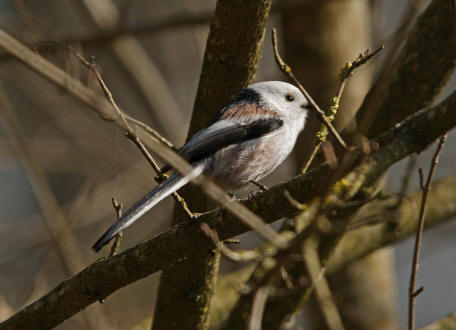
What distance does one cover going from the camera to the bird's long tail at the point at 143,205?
118 inches

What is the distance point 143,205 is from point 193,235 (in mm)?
342

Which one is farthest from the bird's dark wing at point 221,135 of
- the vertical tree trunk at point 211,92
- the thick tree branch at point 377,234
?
the thick tree branch at point 377,234

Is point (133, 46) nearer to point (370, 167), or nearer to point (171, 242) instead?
point (171, 242)

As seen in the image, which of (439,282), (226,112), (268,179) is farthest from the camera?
(439,282)

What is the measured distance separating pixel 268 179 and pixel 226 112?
404cm

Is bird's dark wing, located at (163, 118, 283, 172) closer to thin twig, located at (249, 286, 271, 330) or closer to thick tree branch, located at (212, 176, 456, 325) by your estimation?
thick tree branch, located at (212, 176, 456, 325)

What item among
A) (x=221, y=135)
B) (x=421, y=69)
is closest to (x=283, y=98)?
(x=221, y=135)

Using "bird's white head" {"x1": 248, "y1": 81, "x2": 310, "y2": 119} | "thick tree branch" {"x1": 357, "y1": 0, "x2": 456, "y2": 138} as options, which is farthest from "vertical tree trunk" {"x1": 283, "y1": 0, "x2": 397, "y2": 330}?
"thick tree branch" {"x1": 357, "y1": 0, "x2": 456, "y2": 138}

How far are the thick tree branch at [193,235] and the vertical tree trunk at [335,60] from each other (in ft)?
9.52

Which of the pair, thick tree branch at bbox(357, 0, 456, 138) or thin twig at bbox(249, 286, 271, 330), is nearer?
thin twig at bbox(249, 286, 271, 330)

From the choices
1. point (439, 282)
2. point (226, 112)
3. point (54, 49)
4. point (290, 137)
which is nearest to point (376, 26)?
point (290, 137)

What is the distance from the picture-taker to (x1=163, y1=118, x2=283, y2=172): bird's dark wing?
3.70 meters

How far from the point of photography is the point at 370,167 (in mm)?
2438

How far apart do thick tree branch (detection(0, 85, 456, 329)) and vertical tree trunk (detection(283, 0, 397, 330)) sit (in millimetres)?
2903
